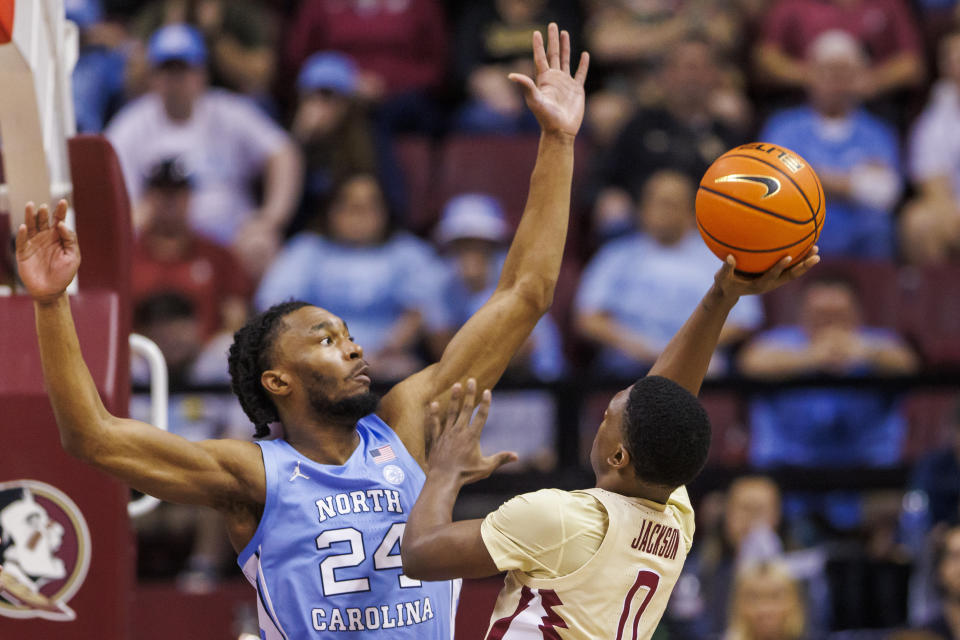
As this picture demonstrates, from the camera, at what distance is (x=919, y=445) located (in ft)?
26.8

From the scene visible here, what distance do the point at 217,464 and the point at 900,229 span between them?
7.03m

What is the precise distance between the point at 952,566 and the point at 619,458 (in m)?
3.55

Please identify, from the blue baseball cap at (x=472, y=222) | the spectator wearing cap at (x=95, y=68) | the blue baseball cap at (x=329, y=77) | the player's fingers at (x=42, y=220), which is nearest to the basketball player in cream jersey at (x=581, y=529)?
the player's fingers at (x=42, y=220)

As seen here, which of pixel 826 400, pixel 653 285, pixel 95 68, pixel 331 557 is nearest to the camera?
pixel 331 557

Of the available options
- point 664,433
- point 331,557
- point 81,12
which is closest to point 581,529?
point 664,433

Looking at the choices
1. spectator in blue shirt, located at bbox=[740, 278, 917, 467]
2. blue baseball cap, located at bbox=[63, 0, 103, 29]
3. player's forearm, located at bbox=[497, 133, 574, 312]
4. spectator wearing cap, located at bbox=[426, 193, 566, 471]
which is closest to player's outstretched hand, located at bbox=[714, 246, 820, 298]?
player's forearm, located at bbox=[497, 133, 574, 312]

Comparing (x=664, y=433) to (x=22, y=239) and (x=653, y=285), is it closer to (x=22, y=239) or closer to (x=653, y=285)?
(x=22, y=239)

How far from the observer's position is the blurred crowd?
741cm

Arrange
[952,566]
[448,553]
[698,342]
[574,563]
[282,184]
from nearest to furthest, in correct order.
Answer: [448,553] < [574,563] < [698,342] < [952,566] < [282,184]

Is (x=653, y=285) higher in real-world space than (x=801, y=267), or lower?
lower

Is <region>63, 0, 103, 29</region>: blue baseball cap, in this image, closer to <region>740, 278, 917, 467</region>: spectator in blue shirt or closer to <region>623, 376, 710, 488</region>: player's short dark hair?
<region>740, 278, 917, 467</region>: spectator in blue shirt

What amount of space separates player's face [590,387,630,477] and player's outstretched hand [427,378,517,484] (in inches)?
9.6

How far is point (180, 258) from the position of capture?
8.88 meters

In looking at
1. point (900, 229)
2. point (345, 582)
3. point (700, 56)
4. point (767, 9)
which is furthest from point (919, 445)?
point (345, 582)
